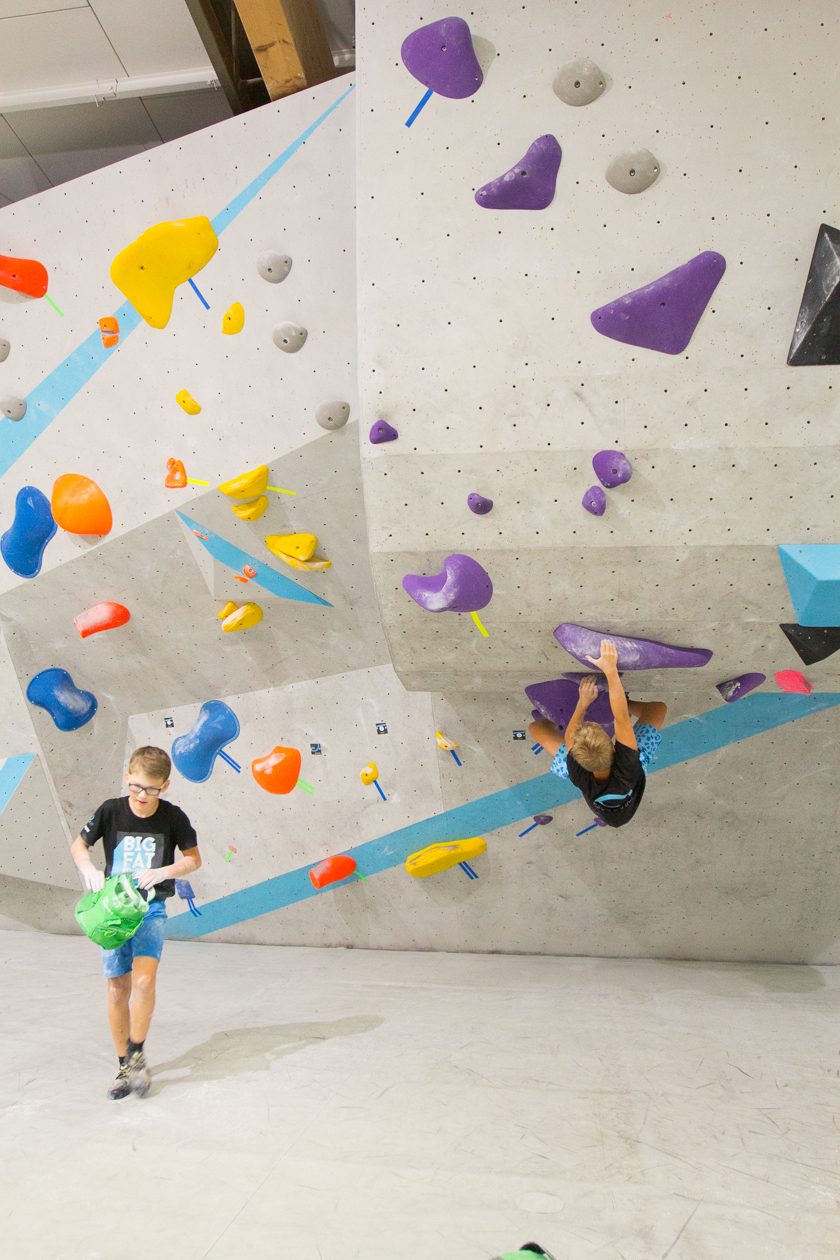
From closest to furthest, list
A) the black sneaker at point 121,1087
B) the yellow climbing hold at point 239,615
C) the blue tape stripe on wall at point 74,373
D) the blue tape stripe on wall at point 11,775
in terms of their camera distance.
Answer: the black sneaker at point 121,1087, the blue tape stripe on wall at point 74,373, the yellow climbing hold at point 239,615, the blue tape stripe on wall at point 11,775

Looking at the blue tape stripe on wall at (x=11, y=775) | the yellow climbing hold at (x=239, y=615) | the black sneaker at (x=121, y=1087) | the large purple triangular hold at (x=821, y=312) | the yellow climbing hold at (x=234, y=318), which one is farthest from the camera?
the blue tape stripe on wall at (x=11, y=775)

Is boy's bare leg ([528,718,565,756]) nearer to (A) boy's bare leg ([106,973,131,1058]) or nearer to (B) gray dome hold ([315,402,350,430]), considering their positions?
(B) gray dome hold ([315,402,350,430])

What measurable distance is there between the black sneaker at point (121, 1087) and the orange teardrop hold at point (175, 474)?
186 centimetres

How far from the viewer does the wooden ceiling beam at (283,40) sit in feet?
8.67

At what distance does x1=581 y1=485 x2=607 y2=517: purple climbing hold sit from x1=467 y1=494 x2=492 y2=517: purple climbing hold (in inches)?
10.3

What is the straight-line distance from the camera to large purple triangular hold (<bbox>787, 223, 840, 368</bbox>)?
2.04 meters

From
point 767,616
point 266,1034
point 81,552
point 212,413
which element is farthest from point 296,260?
point 266,1034

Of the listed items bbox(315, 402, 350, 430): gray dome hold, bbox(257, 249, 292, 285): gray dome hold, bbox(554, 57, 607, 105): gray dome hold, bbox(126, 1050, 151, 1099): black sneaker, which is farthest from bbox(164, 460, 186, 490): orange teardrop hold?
bbox(126, 1050, 151, 1099): black sneaker

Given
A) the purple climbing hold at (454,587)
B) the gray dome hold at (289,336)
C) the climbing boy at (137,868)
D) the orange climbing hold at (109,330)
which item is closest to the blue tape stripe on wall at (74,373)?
the orange climbing hold at (109,330)

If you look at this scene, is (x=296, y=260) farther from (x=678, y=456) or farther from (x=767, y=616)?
(x=767, y=616)

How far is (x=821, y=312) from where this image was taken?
Answer: 2084 mm

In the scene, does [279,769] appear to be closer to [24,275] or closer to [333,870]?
[333,870]

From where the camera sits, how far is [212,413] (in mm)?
2990

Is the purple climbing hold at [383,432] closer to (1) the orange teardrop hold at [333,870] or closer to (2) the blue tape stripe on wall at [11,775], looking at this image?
(1) the orange teardrop hold at [333,870]
